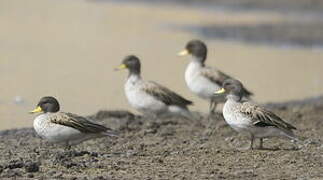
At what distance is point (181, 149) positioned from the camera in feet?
41.6

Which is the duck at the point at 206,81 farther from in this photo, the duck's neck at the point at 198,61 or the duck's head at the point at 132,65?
the duck's head at the point at 132,65

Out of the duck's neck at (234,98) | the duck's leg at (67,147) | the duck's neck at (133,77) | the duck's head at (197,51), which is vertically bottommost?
the duck's leg at (67,147)

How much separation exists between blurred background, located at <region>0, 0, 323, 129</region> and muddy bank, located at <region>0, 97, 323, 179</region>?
1991mm

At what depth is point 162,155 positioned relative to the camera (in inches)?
469

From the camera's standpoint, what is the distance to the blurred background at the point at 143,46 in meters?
18.8

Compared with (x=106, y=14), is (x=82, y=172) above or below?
below

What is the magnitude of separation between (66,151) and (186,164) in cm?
135

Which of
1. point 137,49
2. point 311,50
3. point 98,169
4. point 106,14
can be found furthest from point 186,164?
point 106,14

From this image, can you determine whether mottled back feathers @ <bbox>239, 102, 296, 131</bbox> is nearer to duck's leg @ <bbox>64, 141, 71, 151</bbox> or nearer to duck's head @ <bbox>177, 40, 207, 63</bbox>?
duck's leg @ <bbox>64, 141, 71, 151</bbox>

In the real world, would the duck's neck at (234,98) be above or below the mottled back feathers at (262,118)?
above

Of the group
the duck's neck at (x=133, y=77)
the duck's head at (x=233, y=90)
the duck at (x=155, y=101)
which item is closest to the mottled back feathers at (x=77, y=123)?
the duck's head at (x=233, y=90)

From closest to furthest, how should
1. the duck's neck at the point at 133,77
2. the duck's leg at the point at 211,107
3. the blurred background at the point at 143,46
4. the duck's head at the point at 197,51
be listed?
the duck's neck at the point at 133,77
the duck's leg at the point at 211,107
the duck's head at the point at 197,51
the blurred background at the point at 143,46

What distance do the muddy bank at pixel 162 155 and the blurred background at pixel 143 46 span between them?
1.99 meters

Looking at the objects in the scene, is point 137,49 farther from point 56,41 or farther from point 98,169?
point 98,169
